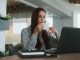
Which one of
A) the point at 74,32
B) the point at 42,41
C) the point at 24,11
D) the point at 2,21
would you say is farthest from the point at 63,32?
the point at 24,11

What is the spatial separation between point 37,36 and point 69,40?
0.62m

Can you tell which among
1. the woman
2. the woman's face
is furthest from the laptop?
the woman's face

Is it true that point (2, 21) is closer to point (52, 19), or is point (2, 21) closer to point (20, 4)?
point (20, 4)

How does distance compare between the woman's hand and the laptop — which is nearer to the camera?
the laptop

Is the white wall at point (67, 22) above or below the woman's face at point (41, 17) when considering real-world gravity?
below

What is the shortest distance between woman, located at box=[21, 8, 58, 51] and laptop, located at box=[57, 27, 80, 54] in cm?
44

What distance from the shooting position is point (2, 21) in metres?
2.31

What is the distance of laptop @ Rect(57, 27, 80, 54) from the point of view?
4.67 ft

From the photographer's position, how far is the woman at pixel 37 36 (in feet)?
6.33

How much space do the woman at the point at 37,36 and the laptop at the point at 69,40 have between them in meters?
0.44

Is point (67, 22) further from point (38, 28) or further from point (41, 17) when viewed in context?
point (38, 28)

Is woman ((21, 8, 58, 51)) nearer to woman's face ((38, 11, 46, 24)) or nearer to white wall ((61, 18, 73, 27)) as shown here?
woman's face ((38, 11, 46, 24))

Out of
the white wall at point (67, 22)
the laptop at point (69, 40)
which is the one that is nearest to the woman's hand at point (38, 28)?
the laptop at point (69, 40)

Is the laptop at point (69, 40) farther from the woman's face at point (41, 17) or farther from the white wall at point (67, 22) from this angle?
the white wall at point (67, 22)
